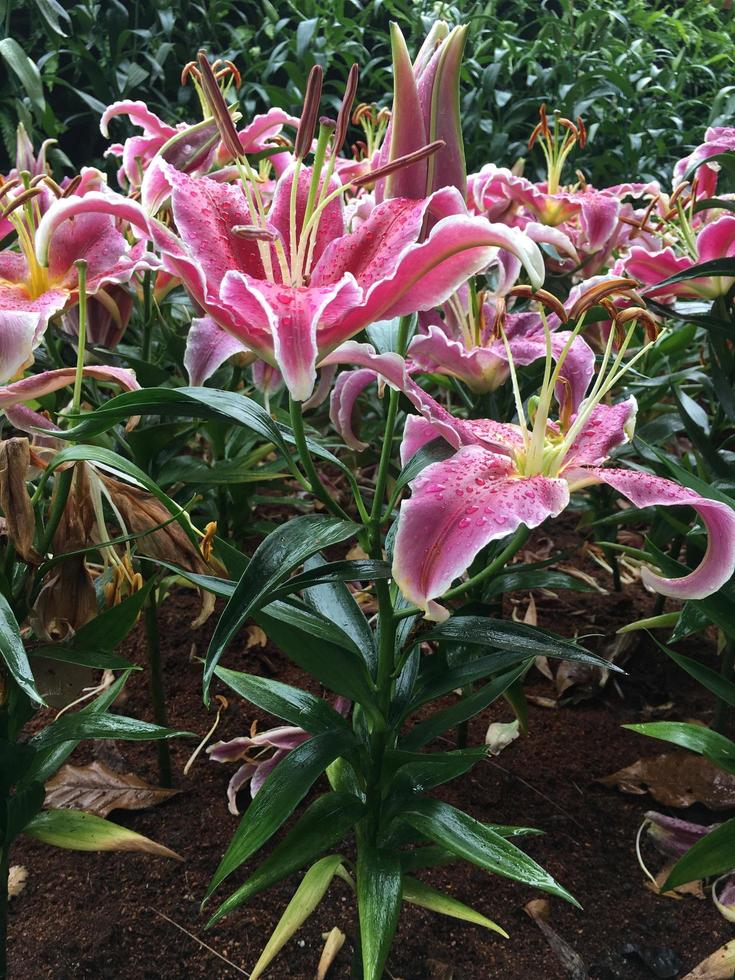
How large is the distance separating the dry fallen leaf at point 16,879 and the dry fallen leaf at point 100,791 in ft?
0.26

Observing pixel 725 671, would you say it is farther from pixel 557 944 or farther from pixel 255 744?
pixel 255 744

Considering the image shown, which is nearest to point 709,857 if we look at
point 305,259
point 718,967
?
point 718,967

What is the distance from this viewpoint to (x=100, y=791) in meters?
1.06

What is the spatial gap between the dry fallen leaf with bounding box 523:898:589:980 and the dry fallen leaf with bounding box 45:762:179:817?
1.52ft

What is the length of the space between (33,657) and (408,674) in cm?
34

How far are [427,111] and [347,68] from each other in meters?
2.91

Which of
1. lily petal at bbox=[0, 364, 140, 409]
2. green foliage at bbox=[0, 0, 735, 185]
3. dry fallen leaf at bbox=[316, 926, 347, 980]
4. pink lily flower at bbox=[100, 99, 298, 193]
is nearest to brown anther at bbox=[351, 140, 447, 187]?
lily petal at bbox=[0, 364, 140, 409]

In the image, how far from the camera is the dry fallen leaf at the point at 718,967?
0.83 m

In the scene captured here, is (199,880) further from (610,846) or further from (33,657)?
(610,846)

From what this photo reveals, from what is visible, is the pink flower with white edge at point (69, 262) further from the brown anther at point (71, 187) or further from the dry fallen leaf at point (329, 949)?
the dry fallen leaf at point (329, 949)

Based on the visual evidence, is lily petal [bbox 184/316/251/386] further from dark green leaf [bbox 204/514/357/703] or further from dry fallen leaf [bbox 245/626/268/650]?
dry fallen leaf [bbox 245/626/268/650]

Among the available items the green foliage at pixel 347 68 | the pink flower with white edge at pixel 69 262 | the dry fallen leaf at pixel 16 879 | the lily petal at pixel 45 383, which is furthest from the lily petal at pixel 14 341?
the green foliage at pixel 347 68

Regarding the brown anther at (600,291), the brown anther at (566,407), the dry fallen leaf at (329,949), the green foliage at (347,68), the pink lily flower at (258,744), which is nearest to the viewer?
the brown anther at (600,291)

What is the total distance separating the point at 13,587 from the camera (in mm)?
730
